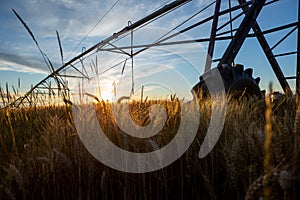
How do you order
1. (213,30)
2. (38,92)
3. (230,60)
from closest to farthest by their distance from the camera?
(38,92) < (230,60) < (213,30)

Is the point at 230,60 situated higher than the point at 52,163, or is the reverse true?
the point at 230,60

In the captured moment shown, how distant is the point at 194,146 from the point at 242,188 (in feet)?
0.88

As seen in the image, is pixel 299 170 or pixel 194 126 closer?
pixel 299 170

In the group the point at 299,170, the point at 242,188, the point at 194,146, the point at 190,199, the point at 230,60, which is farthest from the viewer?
the point at 230,60

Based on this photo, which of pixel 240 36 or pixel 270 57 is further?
pixel 270 57

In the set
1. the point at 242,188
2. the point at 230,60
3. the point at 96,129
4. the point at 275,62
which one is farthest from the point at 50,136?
the point at 275,62

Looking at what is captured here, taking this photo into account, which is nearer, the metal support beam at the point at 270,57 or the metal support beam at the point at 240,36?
the metal support beam at the point at 240,36

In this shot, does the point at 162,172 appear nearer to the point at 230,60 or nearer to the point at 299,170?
the point at 299,170

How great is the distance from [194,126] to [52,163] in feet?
1.95

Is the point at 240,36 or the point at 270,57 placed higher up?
the point at 240,36

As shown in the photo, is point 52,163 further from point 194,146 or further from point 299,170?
point 299,170

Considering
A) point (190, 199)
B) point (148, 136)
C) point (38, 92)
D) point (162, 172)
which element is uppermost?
point (38, 92)

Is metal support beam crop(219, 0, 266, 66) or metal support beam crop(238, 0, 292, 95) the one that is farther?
metal support beam crop(238, 0, 292, 95)

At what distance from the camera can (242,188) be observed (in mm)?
807
